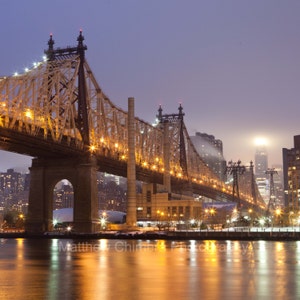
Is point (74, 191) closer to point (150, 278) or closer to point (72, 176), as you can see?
point (72, 176)

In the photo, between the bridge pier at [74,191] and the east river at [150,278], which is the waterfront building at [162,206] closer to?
the bridge pier at [74,191]

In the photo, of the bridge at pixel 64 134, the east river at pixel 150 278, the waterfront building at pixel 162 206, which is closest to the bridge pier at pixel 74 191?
the bridge at pixel 64 134

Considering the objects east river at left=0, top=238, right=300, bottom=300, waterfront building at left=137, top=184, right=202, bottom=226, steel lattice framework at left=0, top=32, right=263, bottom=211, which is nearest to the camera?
east river at left=0, top=238, right=300, bottom=300

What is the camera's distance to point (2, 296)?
86.1 feet

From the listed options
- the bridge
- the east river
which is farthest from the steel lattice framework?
the east river

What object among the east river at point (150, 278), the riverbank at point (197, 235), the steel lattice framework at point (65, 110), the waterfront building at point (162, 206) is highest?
Answer: the steel lattice framework at point (65, 110)

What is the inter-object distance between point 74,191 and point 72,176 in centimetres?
334

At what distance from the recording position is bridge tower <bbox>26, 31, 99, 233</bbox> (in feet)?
330

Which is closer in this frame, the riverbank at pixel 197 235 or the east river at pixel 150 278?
the east river at pixel 150 278

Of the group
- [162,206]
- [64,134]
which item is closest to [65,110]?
[64,134]

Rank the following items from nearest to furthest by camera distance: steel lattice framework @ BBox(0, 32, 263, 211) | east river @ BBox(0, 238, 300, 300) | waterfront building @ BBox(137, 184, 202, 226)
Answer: east river @ BBox(0, 238, 300, 300)
steel lattice framework @ BBox(0, 32, 263, 211)
waterfront building @ BBox(137, 184, 202, 226)

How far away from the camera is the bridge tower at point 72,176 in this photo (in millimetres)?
100438

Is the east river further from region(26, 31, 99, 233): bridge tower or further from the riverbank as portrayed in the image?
region(26, 31, 99, 233): bridge tower

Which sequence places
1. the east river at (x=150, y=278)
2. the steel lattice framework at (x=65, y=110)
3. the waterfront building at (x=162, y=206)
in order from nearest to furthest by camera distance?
1. the east river at (x=150, y=278)
2. the steel lattice framework at (x=65, y=110)
3. the waterfront building at (x=162, y=206)
